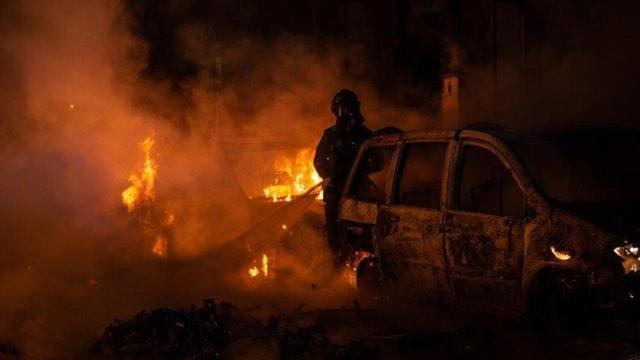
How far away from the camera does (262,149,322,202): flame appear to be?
40.4 feet

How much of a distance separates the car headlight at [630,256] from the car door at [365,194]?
2.40 metres

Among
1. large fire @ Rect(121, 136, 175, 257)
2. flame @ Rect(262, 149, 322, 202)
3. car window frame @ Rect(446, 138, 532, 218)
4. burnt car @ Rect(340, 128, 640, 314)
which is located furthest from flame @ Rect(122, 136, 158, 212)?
car window frame @ Rect(446, 138, 532, 218)

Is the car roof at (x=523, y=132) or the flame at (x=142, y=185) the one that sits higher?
the car roof at (x=523, y=132)

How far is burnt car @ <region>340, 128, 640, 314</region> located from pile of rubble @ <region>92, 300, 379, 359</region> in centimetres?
97

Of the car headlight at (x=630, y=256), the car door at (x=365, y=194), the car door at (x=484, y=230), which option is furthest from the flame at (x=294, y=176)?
the car headlight at (x=630, y=256)

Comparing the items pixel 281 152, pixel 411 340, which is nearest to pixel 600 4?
pixel 281 152

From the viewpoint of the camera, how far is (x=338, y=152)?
8.73 meters

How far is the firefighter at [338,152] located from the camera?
846 centimetres

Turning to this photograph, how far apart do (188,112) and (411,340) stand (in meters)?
6.76

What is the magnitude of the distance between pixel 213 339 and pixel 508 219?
249cm

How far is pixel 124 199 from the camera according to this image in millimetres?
9609

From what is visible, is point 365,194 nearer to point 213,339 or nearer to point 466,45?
point 213,339

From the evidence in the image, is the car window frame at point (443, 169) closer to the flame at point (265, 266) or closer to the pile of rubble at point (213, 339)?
the pile of rubble at point (213, 339)

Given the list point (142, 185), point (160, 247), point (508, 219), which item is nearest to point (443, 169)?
point (508, 219)
